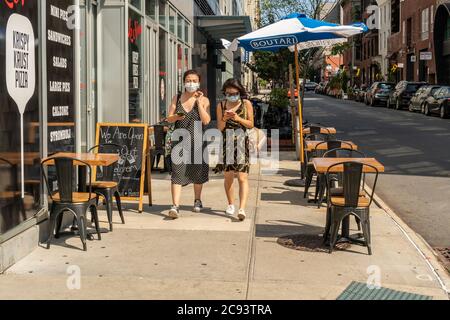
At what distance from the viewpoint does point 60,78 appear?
7109 millimetres

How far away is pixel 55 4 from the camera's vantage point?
696 centimetres

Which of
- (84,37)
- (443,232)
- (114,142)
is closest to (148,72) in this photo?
(84,37)

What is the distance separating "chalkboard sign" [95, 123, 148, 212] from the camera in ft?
27.2

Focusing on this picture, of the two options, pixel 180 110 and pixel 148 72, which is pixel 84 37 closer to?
pixel 180 110

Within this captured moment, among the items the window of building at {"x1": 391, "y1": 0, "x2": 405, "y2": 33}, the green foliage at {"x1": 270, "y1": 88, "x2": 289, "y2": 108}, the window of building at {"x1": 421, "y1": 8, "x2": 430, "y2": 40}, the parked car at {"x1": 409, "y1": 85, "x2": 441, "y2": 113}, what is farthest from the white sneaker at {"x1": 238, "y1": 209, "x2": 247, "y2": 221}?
the window of building at {"x1": 391, "y1": 0, "x2": 405, "y2": 33}

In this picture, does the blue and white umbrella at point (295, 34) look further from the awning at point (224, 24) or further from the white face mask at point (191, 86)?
the awning at point (224, 24)

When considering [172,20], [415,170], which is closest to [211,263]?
[415,170]

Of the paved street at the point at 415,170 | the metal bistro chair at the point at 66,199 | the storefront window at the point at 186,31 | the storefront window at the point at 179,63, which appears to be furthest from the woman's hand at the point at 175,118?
the storefront window at the point at 186,31

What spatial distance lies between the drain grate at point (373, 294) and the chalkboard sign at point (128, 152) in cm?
377

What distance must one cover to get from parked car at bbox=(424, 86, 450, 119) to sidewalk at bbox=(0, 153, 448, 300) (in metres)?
22.0

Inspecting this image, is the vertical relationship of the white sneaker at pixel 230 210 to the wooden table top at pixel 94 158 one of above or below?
below

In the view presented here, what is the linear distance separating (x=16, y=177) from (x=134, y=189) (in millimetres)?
2625

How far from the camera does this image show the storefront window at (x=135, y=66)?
1185 centimetres
